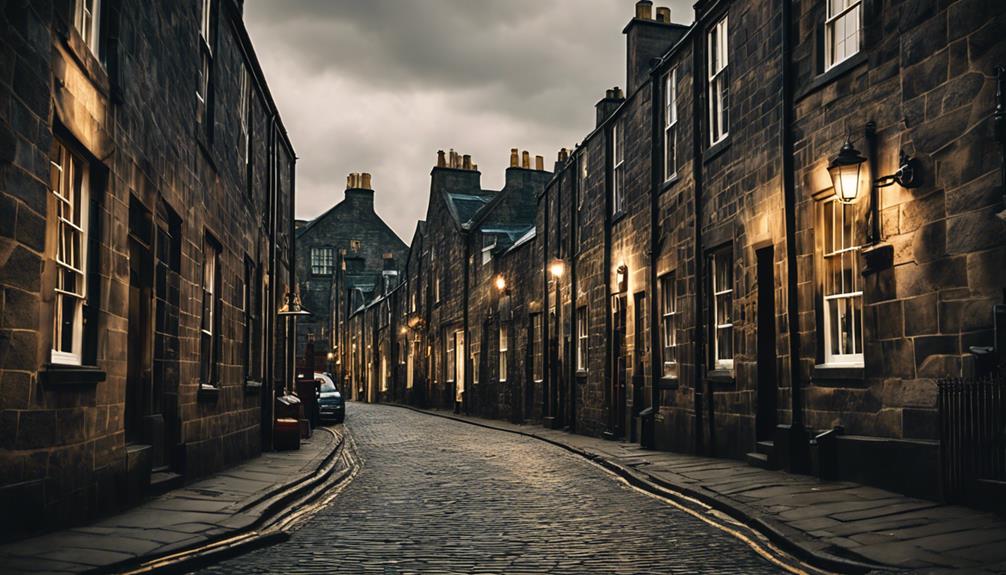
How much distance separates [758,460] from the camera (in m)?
12.7

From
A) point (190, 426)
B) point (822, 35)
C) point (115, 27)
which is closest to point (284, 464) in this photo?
point (190, 426)

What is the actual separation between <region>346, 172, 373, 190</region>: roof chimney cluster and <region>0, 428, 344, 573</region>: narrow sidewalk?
5406cm

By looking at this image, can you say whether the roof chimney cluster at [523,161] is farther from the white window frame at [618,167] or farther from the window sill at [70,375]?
the window sill at [70,375]

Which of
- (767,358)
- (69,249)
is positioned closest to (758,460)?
(767,358)

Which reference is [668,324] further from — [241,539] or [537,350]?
[241,539]

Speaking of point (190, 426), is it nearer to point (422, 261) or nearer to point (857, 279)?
point (857, 279)

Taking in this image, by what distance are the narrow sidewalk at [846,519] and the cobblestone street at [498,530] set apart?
0.48m

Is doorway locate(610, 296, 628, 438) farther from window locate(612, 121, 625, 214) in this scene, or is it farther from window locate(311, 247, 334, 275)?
window locate(311, 247, 334, 275)

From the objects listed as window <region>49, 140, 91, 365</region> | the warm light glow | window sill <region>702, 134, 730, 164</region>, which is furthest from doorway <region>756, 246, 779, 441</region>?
the warm light glow

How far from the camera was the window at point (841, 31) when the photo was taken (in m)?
10.9

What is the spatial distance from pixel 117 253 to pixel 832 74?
805cm

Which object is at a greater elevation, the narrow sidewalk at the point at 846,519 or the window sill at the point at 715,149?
the window sill at the point at 715,149

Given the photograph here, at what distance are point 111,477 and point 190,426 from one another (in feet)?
10.1

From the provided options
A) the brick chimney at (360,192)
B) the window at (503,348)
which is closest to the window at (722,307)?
the window at (503,348)
